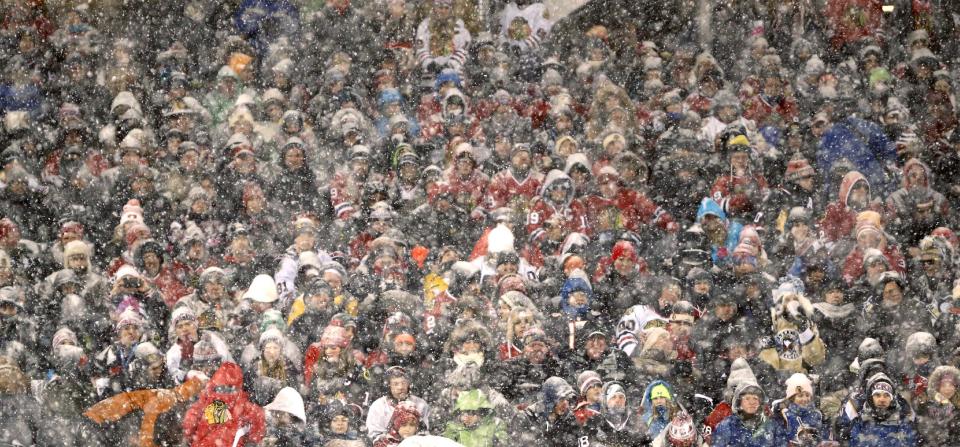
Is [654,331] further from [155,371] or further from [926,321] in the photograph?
[155,371]

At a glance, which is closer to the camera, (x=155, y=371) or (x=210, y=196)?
(x=155, y=371)

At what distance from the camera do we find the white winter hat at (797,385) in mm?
19281

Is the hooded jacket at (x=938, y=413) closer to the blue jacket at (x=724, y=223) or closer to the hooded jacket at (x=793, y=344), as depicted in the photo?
the hooded jacket at (x=793, y=344)

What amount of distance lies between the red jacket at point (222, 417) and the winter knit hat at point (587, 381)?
2.86 metres

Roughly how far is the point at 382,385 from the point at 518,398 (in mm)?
1226

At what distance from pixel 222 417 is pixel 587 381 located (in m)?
3.29

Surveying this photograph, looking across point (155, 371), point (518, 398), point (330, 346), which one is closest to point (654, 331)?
point (518, 398)

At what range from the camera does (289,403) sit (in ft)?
63.0

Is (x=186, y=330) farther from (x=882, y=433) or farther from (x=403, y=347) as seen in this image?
(x=882, y=433)

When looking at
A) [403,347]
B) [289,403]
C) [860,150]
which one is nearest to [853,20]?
[860,150]

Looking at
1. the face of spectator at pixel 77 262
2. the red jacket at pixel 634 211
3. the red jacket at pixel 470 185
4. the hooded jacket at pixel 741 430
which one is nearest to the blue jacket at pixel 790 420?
the hooded jacket at pixel 741 430

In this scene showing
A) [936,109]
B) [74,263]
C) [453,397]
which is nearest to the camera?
[453,397]

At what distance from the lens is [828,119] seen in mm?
21875

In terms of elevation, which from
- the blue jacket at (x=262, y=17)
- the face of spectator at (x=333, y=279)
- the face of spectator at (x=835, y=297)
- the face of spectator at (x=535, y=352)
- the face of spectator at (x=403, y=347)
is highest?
the blue jacket at (x=262, y=17)
